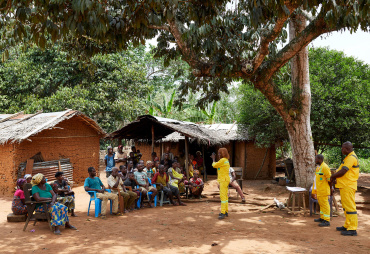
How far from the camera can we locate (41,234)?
6473mm

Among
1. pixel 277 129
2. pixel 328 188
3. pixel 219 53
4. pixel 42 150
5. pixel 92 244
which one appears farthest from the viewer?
pixel 277 129

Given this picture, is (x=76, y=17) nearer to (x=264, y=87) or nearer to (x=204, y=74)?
(x=204, y=74)

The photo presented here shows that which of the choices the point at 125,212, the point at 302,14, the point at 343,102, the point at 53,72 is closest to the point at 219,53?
the point at 302,14

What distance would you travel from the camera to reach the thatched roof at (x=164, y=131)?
39.0 feet

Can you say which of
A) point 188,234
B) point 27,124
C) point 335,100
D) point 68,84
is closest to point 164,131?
point 27,124

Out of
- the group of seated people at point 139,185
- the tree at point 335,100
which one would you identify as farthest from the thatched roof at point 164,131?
the tree at point 335,100

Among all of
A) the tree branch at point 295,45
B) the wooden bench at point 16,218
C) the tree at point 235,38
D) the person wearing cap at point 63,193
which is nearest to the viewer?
the tree at point 235,38

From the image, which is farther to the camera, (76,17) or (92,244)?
(92,244)

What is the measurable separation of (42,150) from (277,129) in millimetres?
9352

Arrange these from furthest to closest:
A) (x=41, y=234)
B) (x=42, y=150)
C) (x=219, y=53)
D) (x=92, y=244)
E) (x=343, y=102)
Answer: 1. (x=343, y=102)
2. (x=42, y=150)
3. (x=219, y=53)
4. (x=41, y=234)
5. (x=92, y=244)

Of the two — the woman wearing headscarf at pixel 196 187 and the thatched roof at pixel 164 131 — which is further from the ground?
the thatched roof at pixel 164 131

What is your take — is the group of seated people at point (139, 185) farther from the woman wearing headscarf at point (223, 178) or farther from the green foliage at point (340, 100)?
the green foliage at point (340, 100)

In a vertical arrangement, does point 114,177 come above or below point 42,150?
below

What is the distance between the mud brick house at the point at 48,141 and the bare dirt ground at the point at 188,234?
2.08 m
